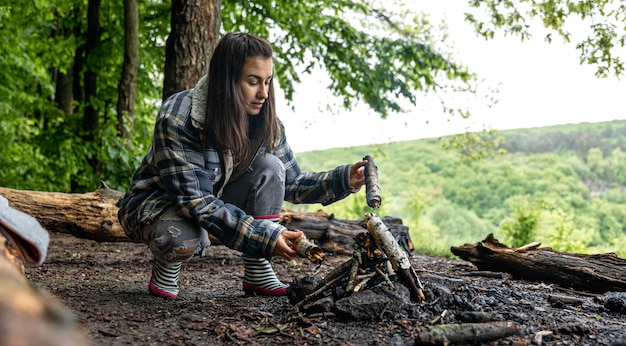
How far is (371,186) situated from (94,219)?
8.29 feet

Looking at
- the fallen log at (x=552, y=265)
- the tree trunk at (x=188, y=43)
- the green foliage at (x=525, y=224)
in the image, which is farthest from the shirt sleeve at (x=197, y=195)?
the green foliage at (x=525, y=224)

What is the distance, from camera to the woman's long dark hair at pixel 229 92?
2846mm

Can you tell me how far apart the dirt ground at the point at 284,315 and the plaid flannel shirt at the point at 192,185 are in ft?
1.11

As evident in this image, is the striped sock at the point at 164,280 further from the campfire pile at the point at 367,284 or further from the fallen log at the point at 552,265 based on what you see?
the fallen log at the point at 552,265

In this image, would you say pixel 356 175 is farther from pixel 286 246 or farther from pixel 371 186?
pixel 286 246

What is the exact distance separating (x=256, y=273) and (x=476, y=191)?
11.9 m

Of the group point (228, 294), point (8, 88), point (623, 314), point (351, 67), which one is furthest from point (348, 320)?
point (8, 88)

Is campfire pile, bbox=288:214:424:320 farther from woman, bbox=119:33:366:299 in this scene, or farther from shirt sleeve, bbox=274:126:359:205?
shirt sleeve, bbox=274:126:359:205

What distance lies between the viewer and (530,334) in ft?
7.92

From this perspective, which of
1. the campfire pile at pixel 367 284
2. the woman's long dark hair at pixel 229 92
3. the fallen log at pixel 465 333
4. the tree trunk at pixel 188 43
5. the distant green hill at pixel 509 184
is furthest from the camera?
the distant green hill at pixel 509 184

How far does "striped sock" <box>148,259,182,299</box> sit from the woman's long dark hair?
2.42ft

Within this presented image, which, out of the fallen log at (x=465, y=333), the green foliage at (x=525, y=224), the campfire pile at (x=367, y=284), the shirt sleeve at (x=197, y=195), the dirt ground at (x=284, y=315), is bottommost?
the green foliage at (x=525, y=224)

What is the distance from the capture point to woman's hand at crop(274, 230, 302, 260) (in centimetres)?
258

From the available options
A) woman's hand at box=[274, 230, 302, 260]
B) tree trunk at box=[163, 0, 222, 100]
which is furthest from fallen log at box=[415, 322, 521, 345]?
tree trunk at box=[163, 0, 222, 100]
